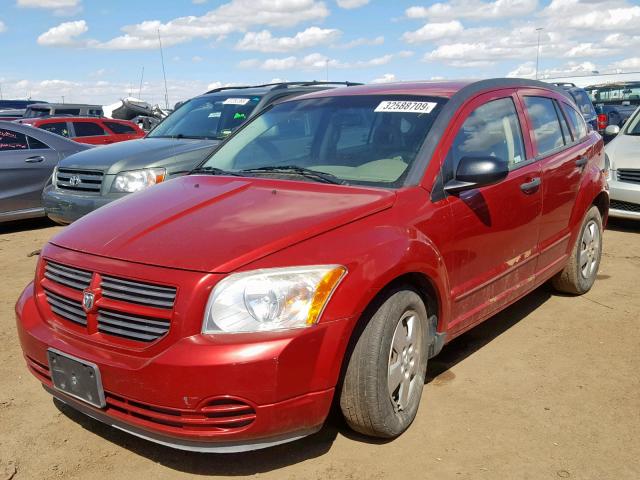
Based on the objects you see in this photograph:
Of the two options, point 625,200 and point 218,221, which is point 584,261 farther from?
point 218,221

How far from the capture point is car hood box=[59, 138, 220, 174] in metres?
6.59

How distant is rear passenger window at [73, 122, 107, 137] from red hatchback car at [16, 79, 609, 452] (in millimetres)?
10716

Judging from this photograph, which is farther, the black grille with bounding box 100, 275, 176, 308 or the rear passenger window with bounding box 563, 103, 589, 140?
the rear passenger window with bounding box 563, 103, 589, 140

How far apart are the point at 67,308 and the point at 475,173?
6.80 feet

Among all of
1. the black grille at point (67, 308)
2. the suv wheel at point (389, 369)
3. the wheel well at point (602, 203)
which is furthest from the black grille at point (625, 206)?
the black grille at point (67, 308)

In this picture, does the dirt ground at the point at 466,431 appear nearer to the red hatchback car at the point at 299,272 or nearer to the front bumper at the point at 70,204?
the red hatchback car at the point at 299,272

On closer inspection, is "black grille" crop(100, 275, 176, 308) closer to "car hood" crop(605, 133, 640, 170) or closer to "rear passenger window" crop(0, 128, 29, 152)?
"rear passenger window" crop(0, 128, 29, 152)

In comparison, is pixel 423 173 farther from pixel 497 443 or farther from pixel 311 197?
pixel 497 443

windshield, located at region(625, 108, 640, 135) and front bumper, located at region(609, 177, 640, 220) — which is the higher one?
windshield, located at region(625, 108, 640, 135)

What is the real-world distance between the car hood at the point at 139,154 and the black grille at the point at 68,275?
136 inches

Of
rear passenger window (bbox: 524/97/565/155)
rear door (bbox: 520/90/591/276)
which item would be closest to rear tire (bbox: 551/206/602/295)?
rear door (bbox: 520/90/591/276)

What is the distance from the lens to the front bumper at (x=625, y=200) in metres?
7.82

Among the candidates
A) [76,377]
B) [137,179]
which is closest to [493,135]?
[76,377]

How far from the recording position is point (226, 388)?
2.48 metres
